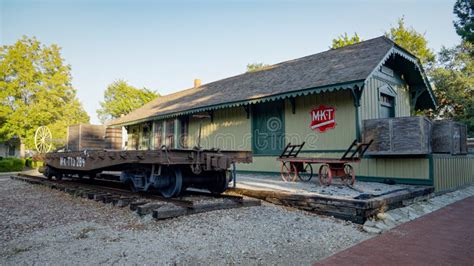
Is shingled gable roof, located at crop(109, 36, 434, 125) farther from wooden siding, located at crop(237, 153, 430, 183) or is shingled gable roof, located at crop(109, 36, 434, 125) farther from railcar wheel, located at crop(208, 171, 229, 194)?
railcar wheel, located at crop(208, 171, 229, 194)

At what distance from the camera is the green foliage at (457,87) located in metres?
21.5

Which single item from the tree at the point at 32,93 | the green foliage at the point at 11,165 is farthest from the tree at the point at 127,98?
the green foliage at the point at 11,165

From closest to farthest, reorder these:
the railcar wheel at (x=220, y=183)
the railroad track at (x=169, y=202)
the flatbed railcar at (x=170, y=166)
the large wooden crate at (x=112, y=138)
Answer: the railroad track at (x=169, y=202) → the flatbed railcar at (x=170, y=166) → the railcar wheel at (x=220, y=183) → the large wooden crate at (x=112, y=138)

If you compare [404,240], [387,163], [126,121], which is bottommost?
[404,240]

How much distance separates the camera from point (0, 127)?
26.3m

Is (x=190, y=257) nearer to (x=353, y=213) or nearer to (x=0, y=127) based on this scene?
(x=353, y=213)

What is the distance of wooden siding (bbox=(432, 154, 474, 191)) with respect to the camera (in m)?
8.11

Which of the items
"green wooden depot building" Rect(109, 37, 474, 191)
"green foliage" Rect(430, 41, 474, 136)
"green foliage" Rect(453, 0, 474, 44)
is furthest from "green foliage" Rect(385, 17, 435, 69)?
"green wooden depot building" Rect(109, 37, 474, 191)

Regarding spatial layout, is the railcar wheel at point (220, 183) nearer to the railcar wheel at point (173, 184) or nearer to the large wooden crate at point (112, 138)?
the railcar wheel at point (173, 184)

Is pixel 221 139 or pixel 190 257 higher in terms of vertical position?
pixel 221 139

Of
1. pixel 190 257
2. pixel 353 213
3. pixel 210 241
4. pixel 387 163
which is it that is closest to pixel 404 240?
pixel 353 213

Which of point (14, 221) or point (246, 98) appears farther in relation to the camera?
point (246, 98)

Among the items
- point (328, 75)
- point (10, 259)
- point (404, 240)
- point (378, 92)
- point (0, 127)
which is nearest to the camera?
point (10, 259)

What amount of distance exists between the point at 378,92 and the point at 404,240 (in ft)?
22.7
